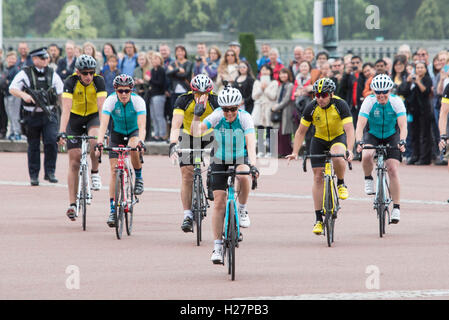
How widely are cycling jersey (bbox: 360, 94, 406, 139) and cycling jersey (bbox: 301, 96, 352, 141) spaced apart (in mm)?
922

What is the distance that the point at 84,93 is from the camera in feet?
50.8

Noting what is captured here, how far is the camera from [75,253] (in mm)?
12109

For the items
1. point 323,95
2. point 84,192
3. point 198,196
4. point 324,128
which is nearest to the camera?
point 198,196

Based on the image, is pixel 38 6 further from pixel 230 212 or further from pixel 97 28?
pixel 230 212

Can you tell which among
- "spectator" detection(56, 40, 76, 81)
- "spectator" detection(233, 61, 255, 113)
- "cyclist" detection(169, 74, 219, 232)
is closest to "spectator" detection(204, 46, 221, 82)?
"spectator" detection(233, 61, 255, 113)

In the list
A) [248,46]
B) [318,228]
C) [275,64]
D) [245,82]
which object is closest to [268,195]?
[318,228]

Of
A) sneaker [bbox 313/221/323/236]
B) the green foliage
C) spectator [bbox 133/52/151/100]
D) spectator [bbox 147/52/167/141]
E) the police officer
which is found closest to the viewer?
sneaker [bbox 313/221/323/236]

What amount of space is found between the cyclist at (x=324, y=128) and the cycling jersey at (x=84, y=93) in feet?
9.95

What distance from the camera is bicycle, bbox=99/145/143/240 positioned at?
1345cm

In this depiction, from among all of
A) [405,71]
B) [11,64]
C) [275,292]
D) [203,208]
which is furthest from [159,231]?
[11,64]

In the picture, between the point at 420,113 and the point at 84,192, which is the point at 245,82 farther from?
the point at 84,192

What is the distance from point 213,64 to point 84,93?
9560mm

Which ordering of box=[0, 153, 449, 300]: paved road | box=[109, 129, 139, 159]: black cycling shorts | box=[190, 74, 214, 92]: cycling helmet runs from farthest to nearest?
box=[109, 129, 139, 159]: black cycling shorts, box=[190, 74, 214, 92]: cycling helmet, box=[0, 153, 449, 300]: paved road

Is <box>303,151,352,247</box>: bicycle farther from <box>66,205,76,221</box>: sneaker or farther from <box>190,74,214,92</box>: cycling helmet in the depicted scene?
<box>66,205,76,221</box>: sneaker
